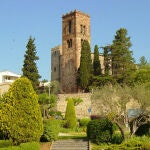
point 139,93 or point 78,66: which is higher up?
point 78,66

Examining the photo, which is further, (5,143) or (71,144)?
(71,144)

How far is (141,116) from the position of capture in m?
26.8

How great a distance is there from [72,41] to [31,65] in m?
20.1

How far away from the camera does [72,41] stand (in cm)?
7256

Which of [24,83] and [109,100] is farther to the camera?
[109,100]

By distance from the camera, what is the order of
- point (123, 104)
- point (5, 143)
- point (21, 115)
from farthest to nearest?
point (123, 104) → point (21, 115) → point (5, 143)

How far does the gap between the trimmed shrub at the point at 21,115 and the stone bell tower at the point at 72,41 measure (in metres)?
45.3

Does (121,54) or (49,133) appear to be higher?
(121,54)

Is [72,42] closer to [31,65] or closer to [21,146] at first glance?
[31,65]

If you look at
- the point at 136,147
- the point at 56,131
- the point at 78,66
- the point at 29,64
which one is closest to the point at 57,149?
the point at 56,131

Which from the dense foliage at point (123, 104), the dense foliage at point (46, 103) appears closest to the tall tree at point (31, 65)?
the dense foliage at point (46, 103)

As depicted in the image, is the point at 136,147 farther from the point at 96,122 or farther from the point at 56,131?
the point at 56,131

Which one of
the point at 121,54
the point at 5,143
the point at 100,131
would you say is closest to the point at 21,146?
the point at 5,143

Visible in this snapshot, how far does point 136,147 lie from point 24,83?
7.85m
